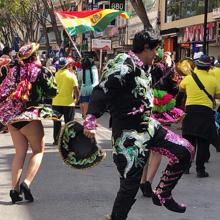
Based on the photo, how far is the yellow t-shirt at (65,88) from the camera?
1055 centimetres

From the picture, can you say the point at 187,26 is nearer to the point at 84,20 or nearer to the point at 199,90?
the point at 84,20

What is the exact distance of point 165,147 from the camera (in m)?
4.89

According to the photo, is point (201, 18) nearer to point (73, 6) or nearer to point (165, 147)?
point (165, 147)

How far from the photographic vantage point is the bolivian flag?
62.8 ft

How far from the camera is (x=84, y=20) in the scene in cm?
1997

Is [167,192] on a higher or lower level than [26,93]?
lower

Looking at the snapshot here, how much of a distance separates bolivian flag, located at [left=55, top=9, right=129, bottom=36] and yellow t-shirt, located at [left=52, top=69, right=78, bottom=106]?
8153mm

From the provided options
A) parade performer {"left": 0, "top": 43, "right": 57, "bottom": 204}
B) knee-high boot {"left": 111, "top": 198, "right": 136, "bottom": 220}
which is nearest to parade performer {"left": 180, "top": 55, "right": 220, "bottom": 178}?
parade performer {"left": 0, "top": 43, "right": 57, "bottom": 204}

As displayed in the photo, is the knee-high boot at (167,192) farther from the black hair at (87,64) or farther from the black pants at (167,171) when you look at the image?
the black hair at (87,64)

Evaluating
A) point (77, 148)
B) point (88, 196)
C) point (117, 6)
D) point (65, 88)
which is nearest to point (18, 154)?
point (88, 196)

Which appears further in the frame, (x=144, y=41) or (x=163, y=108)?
(x=163, y=108)

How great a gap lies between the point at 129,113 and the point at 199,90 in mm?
3287

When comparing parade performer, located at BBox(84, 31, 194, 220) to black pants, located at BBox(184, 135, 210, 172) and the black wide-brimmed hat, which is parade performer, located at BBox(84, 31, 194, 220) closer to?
the black wide-brimmed hat

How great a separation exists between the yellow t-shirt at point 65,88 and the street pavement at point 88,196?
1.84 meters
